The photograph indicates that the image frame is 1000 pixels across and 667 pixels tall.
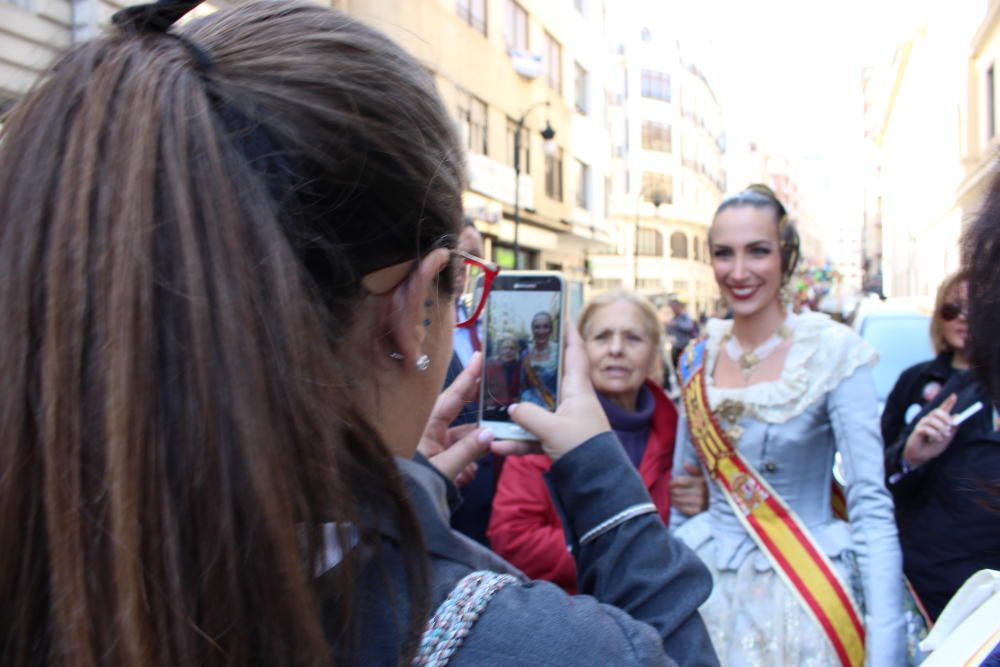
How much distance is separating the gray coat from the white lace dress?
1.20m

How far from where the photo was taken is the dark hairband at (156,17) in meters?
0.76

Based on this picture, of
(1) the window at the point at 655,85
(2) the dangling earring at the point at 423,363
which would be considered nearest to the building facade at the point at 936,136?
(2) the dangling earring at the point at 423,363

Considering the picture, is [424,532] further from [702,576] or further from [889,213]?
[889,213]

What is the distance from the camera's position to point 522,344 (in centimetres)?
179

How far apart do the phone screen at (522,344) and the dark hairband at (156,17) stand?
108cm

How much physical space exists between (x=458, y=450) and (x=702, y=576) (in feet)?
1.94

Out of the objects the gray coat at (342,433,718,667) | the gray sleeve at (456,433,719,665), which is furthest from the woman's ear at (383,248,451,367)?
the gray sleeve at (456,433,719,665)

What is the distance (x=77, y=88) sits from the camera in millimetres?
716

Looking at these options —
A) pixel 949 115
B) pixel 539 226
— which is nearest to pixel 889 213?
pixel 949 115

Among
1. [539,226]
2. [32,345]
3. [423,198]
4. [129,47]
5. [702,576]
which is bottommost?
[702,576]

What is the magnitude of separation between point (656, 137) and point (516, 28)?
36.0 metres

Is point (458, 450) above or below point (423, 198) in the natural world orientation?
below

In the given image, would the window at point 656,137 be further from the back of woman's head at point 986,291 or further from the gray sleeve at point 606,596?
the gray sleeve at point 606,596

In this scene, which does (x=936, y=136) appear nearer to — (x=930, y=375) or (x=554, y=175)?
(x=554, y=175)
